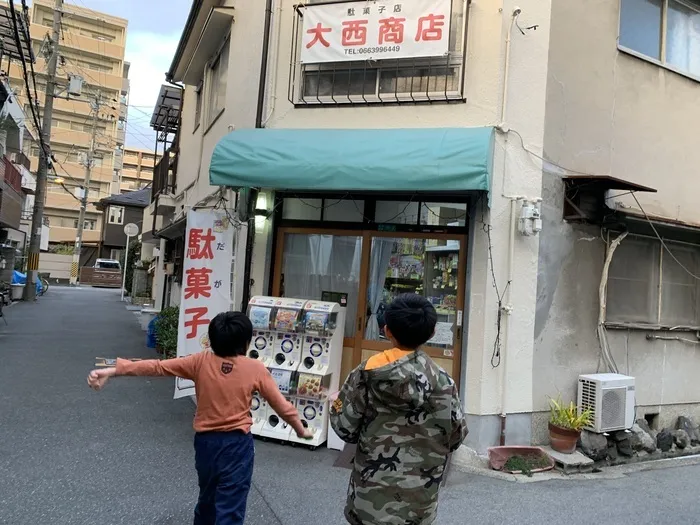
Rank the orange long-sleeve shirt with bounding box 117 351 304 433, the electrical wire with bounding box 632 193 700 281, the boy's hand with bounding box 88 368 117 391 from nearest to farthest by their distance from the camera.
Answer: the boy's hand with bounding box 88 368 117 391 → the orange long-sleeve shirt with bounding box 117 351 304 433 → the electrical wire with bounding box 632 193 700 281

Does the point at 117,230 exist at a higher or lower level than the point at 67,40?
lower

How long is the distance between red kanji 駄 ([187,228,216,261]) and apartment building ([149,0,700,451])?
1.42 feet

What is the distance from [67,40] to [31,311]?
1579 inches

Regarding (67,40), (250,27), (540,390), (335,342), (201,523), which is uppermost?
(67,40)

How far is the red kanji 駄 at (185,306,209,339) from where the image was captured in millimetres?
6371

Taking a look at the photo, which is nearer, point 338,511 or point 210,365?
point 210,365

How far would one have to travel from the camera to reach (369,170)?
539 centimetres

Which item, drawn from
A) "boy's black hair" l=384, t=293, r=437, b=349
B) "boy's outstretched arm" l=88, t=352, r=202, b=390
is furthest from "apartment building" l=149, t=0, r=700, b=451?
"boy's black hair" l=384, t=293, r=437, b=349

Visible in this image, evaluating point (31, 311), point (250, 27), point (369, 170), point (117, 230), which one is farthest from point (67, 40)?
point (369, 170)

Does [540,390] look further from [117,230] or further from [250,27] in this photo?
[117,230]

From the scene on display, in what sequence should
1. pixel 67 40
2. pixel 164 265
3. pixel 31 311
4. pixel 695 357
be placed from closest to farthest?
pixel 695 357, pixel 164 265, pixel 31 311, pixel 67 40

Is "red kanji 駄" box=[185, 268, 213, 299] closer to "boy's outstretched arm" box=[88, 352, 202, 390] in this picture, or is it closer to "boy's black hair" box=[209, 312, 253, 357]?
"boy's outstretched arm" box=[88, 352, 202, 390]

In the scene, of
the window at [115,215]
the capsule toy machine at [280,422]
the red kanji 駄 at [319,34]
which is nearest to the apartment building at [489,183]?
the red kanji 駄 at [319,34]

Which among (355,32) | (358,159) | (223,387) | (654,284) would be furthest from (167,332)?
(654,284)
